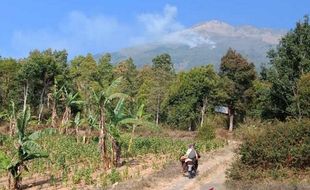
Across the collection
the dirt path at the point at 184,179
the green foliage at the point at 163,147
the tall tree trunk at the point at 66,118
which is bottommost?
the dirt path at the point at 184,179

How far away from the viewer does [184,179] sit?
21625 mm

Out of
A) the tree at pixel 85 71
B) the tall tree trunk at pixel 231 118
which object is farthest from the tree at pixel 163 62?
the tall tree trunk at pixel 231 118

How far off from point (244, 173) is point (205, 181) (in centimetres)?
208

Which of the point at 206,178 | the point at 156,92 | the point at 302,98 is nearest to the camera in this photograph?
the point at 206,178

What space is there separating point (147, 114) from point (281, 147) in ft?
76.7

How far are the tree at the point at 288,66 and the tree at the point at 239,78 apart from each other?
46.2 feet

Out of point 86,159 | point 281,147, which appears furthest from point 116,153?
point 281,147

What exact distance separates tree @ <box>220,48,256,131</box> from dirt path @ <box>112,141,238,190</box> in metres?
31.0

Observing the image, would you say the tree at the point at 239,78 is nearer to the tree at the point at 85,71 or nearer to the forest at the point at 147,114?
the forest at the point at 147,114

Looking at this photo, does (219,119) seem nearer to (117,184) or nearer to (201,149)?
(201,149)

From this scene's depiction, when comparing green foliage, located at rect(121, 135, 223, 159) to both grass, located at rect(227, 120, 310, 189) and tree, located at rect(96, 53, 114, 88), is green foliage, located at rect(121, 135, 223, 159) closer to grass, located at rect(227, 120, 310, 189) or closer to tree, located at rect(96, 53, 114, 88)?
grass, located at rect(227, 120, 310, 189)

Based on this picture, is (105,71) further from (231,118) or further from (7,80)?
(231,118)

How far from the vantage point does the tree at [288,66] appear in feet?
133

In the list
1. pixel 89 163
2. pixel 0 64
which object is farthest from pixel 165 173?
pixel 0 64
